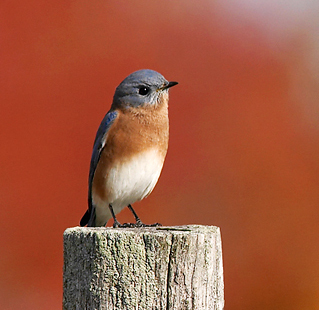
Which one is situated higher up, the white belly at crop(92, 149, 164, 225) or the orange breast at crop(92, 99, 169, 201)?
the orange breast at crop(92, 99, 169, 201)

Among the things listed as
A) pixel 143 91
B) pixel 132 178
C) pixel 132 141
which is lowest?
pixel 132 178

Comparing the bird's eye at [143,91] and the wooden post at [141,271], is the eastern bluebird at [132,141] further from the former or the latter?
the wooden post at [141,271]

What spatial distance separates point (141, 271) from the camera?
2.02 m

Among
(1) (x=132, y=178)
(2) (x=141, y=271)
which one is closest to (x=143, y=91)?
(1) (x=132, y=178)

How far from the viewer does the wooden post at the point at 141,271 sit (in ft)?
6.59

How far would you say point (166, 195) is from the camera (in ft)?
20.1

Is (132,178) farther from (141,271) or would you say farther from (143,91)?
(141,271)

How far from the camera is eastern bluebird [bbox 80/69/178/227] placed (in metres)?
3.51

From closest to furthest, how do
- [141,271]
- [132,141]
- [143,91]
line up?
[141,271] → [132,141] → [143,91]

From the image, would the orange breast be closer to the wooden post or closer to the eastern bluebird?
the eastern bluebird

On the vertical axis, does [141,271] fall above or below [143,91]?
below

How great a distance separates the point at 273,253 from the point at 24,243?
100 inches

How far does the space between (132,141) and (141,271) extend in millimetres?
1555

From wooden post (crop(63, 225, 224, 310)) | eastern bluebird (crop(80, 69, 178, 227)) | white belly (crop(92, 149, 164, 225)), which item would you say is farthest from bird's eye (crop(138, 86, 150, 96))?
wooden post (crop(63, 225, 224, 310))
